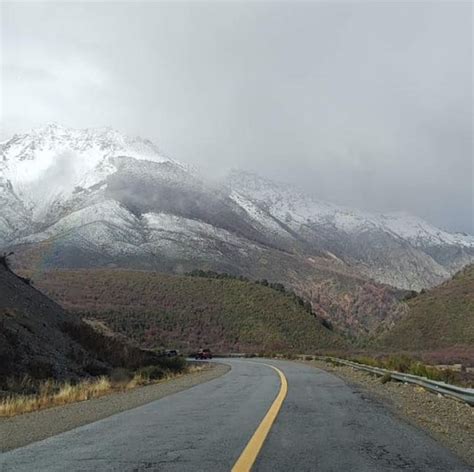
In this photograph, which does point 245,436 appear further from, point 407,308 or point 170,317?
point 170,317

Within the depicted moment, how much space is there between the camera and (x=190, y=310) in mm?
106812

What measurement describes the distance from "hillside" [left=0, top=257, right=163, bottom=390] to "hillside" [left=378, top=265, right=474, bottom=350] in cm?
4091

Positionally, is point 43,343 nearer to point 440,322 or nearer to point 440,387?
point 440,387

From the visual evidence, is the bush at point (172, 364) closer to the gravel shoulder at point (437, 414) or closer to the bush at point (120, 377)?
the bush at point (120, 377)

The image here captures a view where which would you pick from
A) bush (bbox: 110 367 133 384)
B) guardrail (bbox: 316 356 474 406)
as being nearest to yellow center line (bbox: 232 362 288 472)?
guardrail (bbox: 316 356 474 406)

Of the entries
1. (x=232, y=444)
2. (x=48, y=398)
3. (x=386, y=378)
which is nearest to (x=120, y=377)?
(x=48, y=398)

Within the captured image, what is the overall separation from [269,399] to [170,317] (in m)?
86.5

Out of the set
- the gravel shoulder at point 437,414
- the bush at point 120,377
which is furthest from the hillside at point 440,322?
the gravel shoulder at point 437,414

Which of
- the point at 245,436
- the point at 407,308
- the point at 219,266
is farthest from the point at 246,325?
the point at 245,436

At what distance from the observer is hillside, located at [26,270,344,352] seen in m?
94.2

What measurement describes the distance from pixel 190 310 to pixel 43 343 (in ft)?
265

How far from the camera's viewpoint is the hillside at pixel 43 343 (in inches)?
879

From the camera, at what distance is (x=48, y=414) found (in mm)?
13430

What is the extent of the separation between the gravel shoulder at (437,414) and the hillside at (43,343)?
1176cm
